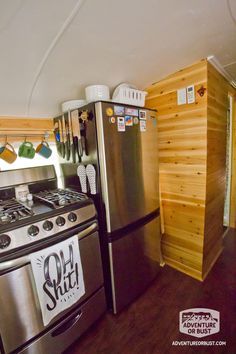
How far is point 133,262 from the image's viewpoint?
1.52m

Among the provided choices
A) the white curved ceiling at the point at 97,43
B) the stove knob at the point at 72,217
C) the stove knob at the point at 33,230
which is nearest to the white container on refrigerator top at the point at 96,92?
the white curved ceiling at the point at 97,43

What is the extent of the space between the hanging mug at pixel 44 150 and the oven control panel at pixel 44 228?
81 cm

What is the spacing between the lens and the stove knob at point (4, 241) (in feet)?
2.92

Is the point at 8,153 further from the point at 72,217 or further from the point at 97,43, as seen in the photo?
the point at 97,43

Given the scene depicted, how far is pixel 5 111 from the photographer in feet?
4.80

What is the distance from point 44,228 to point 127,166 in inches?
28.6

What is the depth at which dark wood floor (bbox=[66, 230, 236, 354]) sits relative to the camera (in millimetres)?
1252

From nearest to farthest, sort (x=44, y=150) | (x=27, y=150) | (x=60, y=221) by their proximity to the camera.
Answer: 1. (x=60, y=221)
2. (x=27, y=150)
3. (x=44, y=150)

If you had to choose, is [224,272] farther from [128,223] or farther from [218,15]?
[218,15]

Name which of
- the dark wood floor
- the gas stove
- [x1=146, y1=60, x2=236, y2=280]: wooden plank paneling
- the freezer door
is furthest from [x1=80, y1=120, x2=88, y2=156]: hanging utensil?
the dark wood floor

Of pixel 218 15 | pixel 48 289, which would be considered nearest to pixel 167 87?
pixel 218 15

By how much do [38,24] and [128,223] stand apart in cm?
136

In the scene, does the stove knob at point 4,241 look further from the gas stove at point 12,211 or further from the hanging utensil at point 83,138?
the hanging utensil at point 83,138

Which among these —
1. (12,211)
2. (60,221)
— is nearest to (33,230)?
(60,221)
